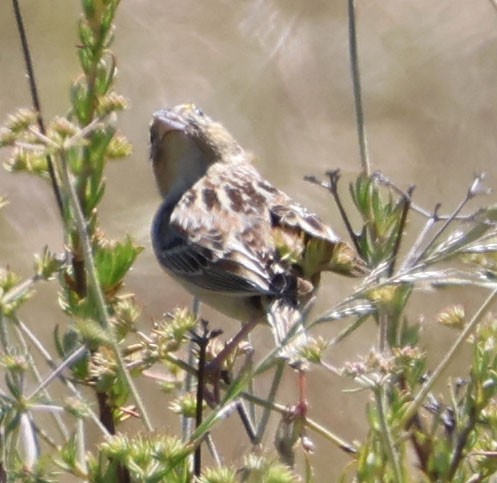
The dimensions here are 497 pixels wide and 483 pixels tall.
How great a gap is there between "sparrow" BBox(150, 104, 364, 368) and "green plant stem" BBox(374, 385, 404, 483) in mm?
757

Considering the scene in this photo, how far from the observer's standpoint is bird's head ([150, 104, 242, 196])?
466 centimetres

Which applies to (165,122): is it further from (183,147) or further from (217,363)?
(217,363)

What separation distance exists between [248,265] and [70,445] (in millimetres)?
1523

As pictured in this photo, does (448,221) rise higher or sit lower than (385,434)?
higher

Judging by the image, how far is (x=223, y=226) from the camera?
4.16m

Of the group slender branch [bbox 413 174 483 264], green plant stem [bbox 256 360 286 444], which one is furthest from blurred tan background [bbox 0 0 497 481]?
green plant stem [bbox 256 360 286 444]

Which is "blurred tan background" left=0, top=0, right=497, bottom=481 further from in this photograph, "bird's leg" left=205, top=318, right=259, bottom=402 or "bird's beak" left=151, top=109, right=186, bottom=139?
"bird's leg" left=205, top=318, right=259, bottom=402

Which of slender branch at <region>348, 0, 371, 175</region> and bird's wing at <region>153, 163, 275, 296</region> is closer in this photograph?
slender branch at <region>348, 0, 371, 175</region>

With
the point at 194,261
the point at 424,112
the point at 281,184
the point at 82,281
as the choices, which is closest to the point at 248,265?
the point at 194,261

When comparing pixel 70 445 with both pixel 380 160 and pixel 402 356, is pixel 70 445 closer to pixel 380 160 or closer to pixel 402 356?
pixel 402 356

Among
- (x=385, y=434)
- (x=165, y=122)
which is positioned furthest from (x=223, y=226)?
(x=385, y=434)

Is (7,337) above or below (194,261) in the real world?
below

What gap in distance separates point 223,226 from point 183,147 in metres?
0.71

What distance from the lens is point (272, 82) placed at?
687 centimetres
